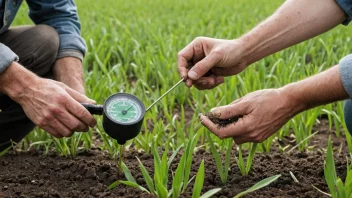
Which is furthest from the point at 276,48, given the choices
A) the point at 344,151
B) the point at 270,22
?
the point at 344,151

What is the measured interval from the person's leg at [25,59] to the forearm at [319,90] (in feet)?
4.49

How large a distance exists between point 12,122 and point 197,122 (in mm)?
965

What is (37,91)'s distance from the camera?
246 cm

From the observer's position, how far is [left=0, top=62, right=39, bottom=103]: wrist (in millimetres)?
2494

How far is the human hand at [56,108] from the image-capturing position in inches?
93.7

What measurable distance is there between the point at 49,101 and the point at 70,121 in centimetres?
11

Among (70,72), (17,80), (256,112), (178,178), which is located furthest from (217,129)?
(70,72)

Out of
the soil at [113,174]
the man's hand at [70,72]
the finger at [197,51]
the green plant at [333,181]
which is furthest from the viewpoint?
the man's hand at [70,72]

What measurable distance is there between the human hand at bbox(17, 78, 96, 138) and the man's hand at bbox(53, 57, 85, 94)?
1.91ft

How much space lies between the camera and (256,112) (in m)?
2.32

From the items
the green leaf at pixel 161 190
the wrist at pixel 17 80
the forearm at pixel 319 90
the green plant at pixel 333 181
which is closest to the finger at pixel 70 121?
the wrist at pixel 17 80

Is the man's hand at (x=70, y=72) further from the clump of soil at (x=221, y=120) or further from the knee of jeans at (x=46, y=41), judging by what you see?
the clump of soil at (x=221, y=120)

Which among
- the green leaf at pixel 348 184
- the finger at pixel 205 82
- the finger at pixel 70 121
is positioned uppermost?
the finger at pixel 205 82

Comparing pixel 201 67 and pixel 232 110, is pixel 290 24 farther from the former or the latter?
pixel 232 110
